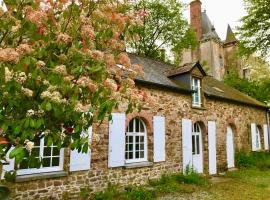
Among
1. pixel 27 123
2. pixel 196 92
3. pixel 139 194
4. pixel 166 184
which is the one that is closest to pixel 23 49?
pixel 27 123

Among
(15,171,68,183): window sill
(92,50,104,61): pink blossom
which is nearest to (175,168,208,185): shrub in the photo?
(15,171,68,183): window sill

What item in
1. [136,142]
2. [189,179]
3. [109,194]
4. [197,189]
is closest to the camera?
[109,194]

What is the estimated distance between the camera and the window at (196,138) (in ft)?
41.0

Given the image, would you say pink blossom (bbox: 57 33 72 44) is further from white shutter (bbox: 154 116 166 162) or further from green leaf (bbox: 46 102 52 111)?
white shutter (bbox: 154 116 166 162)

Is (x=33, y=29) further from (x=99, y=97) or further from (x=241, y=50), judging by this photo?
(x=241, y=50)

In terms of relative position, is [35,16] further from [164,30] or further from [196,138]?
[164,30]

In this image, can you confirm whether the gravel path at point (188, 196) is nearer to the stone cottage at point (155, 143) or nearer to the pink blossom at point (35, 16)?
the stone cottage at point (155, 143)

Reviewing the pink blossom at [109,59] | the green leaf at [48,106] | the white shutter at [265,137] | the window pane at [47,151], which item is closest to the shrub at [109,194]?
the window pane at [47,151]

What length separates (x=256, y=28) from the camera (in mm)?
16859

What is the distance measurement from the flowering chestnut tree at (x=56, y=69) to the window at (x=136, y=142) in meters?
5.71

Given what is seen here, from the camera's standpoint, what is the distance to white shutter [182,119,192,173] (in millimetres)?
11430

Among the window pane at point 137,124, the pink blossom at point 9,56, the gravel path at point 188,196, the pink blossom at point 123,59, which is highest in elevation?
the pink blossom at point 123,59

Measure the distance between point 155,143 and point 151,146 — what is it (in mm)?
201

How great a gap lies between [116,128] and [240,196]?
15.5 ft
